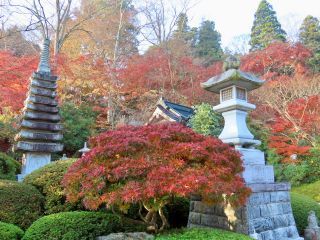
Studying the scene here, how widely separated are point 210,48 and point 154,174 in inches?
982

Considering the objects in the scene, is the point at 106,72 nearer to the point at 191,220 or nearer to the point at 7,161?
the point at 7,161

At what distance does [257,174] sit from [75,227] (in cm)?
352

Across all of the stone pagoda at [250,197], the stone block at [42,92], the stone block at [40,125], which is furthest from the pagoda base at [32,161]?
the stone pagoda at [250,197]

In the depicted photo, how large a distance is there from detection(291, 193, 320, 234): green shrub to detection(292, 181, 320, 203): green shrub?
4.86 metres

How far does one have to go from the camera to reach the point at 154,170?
14.1ft

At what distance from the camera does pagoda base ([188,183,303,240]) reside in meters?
5.28

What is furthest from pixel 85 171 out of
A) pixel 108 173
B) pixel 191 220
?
pixel 191 220

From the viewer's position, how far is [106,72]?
59.3 ft

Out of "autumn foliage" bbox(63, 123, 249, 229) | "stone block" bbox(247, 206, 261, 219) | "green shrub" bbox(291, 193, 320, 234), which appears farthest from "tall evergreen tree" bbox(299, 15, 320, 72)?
"autumn foliage" bbox(63, 123, 249, 229)

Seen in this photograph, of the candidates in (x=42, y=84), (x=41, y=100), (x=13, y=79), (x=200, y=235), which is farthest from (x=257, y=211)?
(x=13, y=79)

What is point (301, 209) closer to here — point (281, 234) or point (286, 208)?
point (286, 208)

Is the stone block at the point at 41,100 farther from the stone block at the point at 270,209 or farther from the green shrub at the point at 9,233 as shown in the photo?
the stone block at the point at 270,209

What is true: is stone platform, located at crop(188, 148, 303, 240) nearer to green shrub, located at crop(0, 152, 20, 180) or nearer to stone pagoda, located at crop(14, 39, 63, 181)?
green shrub, located at crop(0, 152, 20, 180)

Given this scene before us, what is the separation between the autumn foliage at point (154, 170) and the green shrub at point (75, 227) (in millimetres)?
537
